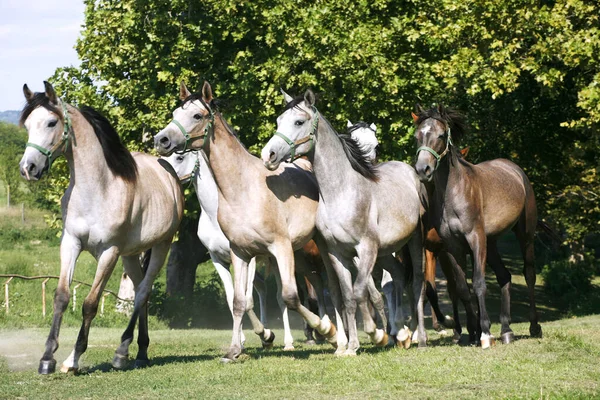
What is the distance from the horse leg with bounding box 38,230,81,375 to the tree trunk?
15.7 metres

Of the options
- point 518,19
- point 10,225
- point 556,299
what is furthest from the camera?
point 10,225

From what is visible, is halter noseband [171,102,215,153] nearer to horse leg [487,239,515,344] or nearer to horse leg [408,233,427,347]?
horse leg [408,233,427,347]

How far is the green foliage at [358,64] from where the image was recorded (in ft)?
71.2

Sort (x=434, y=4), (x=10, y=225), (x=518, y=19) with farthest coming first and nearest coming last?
(x=10, y=225)
(x=434, y=4)
(x=518, y=19)

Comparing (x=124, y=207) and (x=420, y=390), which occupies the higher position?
(x=124, y=207)

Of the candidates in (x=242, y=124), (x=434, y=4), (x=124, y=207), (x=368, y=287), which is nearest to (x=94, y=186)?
(x=124, y=207)

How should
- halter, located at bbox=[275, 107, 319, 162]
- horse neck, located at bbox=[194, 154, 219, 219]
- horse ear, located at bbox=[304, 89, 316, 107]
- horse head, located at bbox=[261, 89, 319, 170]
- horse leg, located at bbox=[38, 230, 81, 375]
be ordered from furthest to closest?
horse neck, located at bbox=[194, 154, 219, 219] → horse ear, located at bbox=[304, 89, 316, 107] → halter, located at bbox=[275, 107, 319, 162] → horse head, located at bbox=[261, 89, 319, 170] → horse leg, located at bbox=[38, 230, 81, 375]

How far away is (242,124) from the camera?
2395 centimetres

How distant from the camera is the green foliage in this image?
2170 centimetres

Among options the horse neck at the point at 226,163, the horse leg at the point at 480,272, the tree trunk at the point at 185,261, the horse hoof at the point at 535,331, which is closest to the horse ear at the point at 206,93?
the horse neck at the point at 226,163

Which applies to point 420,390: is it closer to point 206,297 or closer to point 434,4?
point 434,4

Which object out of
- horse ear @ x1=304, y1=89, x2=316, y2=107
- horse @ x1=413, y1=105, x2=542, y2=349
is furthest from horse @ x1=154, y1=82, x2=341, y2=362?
horse @ x1=413, y1=105, x2=542, y2=349

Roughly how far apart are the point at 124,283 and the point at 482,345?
17.7 meters

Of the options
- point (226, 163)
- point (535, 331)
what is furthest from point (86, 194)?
point (535, 331)
